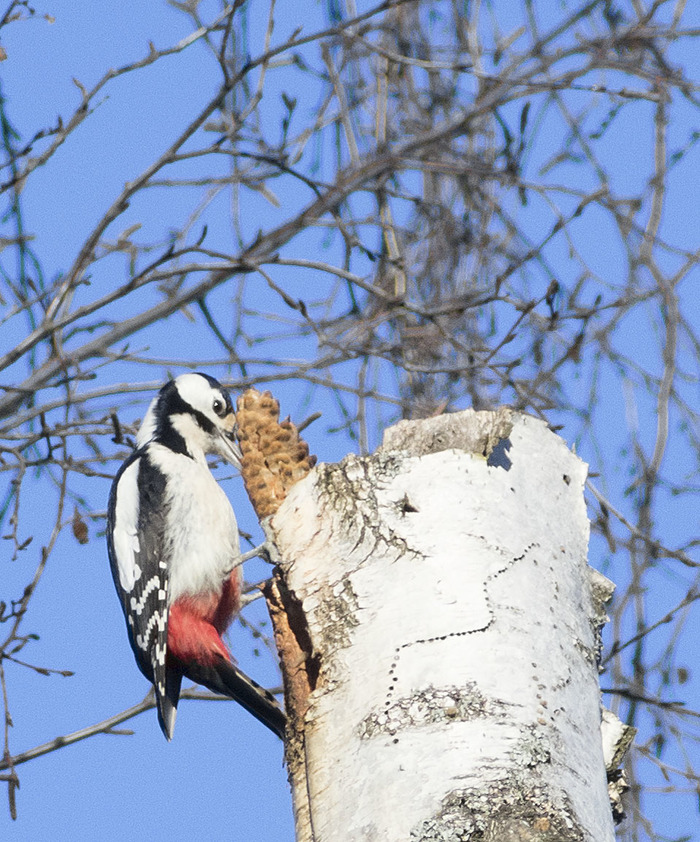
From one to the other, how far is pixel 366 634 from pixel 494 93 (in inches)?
105

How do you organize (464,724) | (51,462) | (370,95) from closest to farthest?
1. (464,724)
2. (51,462)
3. (370,95)

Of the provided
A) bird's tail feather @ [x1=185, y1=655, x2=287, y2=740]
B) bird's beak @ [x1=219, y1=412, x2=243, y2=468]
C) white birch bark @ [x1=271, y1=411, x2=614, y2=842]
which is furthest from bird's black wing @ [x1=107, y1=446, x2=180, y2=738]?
white birch bark @ [x1=271, y1=411, x2=614, y2=842]

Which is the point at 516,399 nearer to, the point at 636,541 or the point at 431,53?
the point at 636,541

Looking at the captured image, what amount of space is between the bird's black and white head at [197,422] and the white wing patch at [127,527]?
0.65 ft

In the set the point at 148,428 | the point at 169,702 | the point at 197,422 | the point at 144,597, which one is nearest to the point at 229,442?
the point at 197,422

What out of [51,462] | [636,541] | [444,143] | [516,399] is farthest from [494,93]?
[51,462]

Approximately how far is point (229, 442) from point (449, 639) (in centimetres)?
206

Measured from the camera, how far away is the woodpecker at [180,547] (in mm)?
3383

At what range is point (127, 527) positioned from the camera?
3.64m

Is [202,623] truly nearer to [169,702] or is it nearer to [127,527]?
[169,702]

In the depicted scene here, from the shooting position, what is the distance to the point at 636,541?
11.4 ft

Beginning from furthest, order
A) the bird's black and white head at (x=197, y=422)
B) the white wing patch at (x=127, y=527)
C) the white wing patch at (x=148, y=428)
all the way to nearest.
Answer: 1. the white wing patch at (x=148, y=428)
2. the bird's black and white head at (x=197, y=422)
3. the white wing patch at (x=127, y=527)

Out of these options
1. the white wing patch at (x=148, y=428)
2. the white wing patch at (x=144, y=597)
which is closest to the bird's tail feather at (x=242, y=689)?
the white wing patch at (x=144, y=597)

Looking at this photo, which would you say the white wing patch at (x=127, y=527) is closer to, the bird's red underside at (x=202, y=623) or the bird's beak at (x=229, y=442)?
the bird's red underside at (x=202, y=623)
